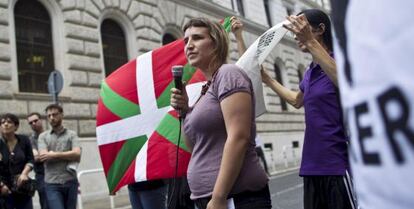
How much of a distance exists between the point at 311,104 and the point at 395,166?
5.13 feet

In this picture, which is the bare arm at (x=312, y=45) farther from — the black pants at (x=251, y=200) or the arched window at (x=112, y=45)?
the arched window at (x=112, y=45)

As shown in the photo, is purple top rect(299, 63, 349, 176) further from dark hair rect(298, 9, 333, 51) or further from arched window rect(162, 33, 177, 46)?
arched window rect(162, 33, 177, 46)

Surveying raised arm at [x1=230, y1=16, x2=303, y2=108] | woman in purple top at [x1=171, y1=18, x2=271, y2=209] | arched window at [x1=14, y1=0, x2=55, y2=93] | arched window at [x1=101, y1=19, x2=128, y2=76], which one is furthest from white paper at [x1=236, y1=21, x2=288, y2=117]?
arched window at [x1=101, y1=19, x2=128, y2=76]

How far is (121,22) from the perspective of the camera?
1227 centimetres

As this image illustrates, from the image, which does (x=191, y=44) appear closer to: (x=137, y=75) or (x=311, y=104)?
(x=311, y=104)

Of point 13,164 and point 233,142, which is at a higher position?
point 13,164

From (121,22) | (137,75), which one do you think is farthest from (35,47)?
(137,75)

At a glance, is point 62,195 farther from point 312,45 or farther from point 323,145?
point 312,45

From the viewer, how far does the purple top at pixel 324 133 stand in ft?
6.84

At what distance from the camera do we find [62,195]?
15.1 feet

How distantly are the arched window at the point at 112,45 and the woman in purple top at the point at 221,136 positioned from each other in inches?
386

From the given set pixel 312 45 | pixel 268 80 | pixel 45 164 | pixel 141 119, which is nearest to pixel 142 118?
pixel 141 119

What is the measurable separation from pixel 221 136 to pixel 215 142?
35 millimetres

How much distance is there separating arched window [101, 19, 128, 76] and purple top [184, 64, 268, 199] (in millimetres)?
9981
